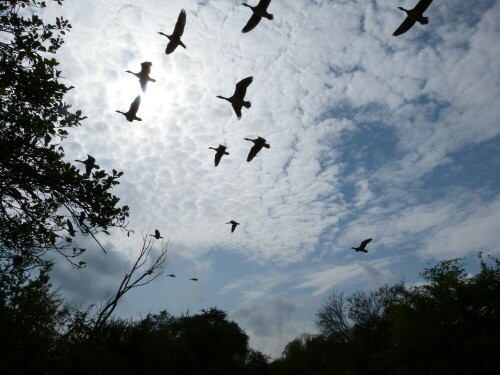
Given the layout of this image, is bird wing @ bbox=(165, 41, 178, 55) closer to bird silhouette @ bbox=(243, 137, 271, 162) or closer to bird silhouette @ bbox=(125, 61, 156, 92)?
bird silhouette @ bbox=(125, 61, 156, 92)

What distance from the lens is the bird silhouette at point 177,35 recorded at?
796 cm

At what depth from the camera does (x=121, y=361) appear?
18.1 metres

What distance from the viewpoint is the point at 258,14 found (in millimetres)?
7770

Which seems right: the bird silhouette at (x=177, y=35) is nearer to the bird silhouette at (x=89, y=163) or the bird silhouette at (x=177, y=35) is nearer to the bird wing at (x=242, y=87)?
the bird wing at (x=242, y=87)

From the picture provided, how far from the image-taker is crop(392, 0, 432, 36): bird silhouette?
24.1ft

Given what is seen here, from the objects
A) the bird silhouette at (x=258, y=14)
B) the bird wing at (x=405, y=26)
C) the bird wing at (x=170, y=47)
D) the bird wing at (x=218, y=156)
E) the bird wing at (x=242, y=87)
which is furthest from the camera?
the bird wing at (x=218, y=156)

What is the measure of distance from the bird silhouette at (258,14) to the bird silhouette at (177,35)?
1512 mm

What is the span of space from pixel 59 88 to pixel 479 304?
26.7m

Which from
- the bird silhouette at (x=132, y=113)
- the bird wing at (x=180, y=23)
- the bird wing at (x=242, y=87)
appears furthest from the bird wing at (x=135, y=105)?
the bird wing at (x=242, y=87)

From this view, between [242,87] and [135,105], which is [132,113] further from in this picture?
[242,87]

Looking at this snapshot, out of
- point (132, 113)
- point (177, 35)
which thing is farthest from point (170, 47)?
point (132, 113)

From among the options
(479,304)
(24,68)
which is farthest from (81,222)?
(479,304)

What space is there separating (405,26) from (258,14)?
3518mm

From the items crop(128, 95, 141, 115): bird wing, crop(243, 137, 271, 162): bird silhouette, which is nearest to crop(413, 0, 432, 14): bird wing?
crop(243, 137, 271, 162): bird silhouette
